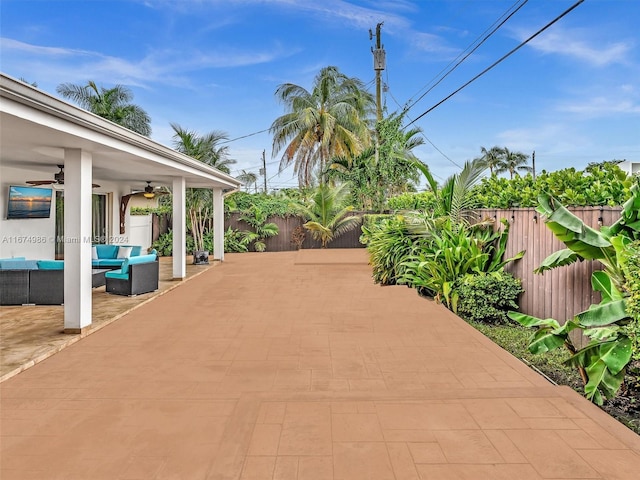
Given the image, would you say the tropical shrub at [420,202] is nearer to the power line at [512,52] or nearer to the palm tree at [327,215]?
the power line at [512,52]

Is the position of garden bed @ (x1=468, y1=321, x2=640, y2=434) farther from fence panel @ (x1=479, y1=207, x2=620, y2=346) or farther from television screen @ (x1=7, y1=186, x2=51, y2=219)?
television screen @ (x1=7, y1=186, x2=51, y2=219)

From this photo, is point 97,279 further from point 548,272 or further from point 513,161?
point 513,161

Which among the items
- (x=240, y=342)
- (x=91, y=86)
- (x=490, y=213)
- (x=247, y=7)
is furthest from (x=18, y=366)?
(x=91, y=86)

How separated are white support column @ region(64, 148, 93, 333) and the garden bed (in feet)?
18.1

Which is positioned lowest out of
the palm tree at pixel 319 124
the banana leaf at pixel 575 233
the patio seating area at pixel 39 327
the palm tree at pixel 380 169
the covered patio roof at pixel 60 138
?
the patio seating area at pixel 39 327

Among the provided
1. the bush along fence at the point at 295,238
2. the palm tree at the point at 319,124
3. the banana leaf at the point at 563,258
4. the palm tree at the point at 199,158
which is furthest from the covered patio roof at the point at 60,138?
the palm tree at the point at 319,124

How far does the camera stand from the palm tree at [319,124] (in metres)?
21.4

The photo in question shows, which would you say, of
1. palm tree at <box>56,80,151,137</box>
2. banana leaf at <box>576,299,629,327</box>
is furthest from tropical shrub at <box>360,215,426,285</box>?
palm tree at <box>56,80,151,137</box>

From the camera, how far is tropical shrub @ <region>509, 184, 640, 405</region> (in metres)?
3.39

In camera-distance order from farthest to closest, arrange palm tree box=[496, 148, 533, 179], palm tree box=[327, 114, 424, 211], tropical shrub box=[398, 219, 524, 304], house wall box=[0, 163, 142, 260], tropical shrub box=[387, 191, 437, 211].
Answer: palm tree box=[496, 148, 533, 179] < palm tree box=[327, 114, 424, 211] < tropical shrub box=[387, 191, 437, 211] < house wall box=[0, 163, 142, 260] < tropical shrub box=[398, 219, 524, 304]

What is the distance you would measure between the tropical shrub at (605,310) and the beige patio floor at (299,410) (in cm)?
33

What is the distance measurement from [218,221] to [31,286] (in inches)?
291

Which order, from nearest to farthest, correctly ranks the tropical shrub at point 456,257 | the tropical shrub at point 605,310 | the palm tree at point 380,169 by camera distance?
the tropical shrub at point 605,310
the tropical shrub at point 456,257
the palm tree at point 380,169

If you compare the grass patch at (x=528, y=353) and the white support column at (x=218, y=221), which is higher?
the white support column at (x=218, y=221)
